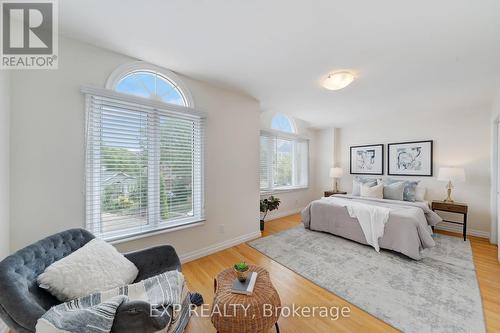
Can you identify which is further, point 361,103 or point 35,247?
point 361,103

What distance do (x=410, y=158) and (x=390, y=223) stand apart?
227cm

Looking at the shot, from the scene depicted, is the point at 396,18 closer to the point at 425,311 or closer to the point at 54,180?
the point at 425,311

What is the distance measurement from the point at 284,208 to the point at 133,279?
153 inches

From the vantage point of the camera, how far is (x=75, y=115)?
1.86 metres

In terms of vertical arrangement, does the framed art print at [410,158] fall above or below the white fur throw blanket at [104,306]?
above

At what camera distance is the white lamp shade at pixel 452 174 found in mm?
3336

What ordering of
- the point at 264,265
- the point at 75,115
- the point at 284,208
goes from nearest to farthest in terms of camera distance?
1. the point at 75,115
2. the point at 264,265
3. the point at 284,208

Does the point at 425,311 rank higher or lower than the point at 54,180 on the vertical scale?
lower

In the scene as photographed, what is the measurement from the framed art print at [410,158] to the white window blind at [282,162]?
1.97m

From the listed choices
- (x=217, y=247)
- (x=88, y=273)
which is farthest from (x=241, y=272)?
(x=217, y=247)

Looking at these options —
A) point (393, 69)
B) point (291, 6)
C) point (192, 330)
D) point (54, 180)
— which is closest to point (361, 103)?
point (393, 69)

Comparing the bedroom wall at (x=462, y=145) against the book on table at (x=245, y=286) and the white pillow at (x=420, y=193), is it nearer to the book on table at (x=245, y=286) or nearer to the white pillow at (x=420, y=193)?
the white pillow at (x=420, y=193)

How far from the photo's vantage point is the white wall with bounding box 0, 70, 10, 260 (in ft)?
4.74

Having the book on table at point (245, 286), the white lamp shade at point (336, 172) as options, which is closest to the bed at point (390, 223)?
the white lamp shade at point (336, 172)
